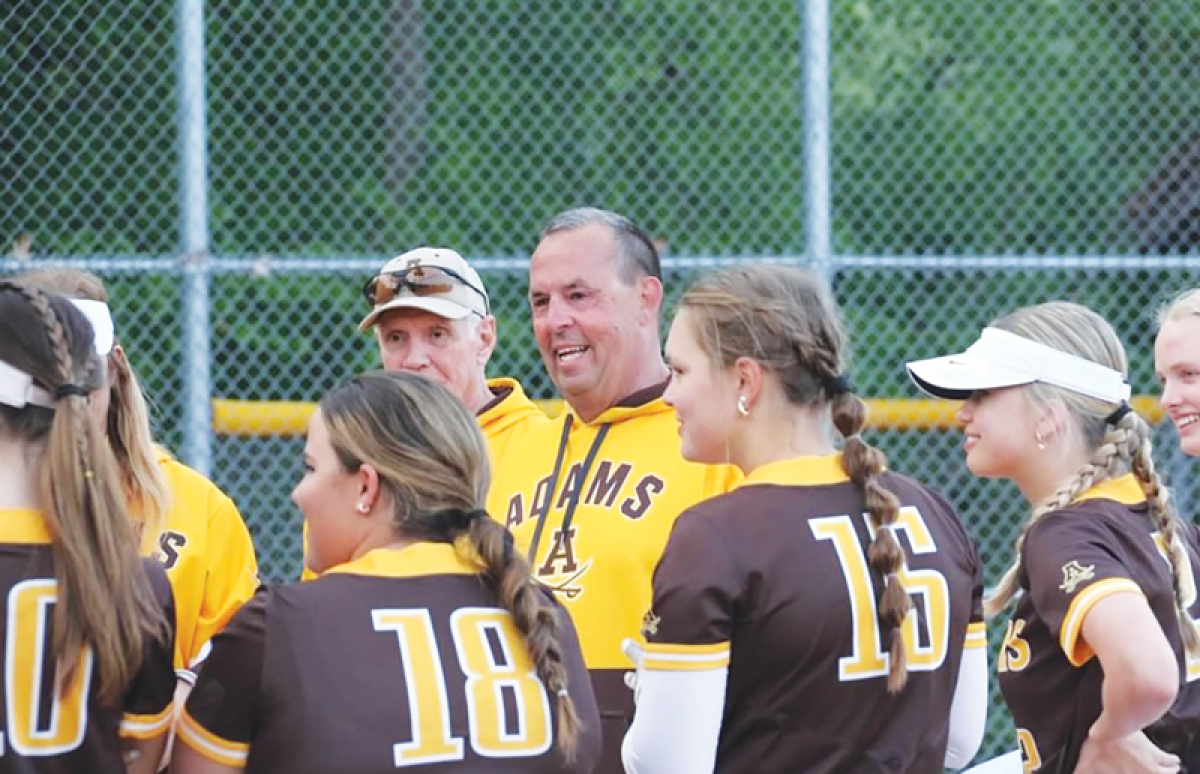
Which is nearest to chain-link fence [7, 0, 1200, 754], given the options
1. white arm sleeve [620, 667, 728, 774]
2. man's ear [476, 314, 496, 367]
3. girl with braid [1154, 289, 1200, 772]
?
man's ear [476, 314, 496, 367]

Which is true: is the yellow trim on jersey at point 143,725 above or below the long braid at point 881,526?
below

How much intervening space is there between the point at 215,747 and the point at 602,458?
159 cm

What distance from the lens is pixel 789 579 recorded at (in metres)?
2.90

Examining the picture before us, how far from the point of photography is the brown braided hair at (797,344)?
120 inches

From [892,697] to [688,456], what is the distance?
560 millimetres

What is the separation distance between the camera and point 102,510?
8.50 feet

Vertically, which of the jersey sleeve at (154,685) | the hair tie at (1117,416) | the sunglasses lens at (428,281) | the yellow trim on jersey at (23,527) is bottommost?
the jersey sleeve at (154,685)

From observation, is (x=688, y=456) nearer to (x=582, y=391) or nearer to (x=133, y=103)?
(x=582, y=391)

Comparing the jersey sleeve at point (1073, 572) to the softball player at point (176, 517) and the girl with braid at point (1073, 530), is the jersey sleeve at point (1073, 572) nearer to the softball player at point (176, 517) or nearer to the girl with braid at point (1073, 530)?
the girl with braid at point (1073, 530)

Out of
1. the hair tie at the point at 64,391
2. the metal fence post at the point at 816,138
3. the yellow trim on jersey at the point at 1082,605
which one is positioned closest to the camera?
the hair tie at the point at 64,391

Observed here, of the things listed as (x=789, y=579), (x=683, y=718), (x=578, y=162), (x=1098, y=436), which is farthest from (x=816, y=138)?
(x=683, y=718)

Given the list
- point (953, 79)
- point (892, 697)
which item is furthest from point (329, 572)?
point (953, 79)

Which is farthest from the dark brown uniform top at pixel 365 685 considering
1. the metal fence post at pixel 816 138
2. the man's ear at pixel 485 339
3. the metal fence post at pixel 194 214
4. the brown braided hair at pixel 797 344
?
the metal fence post at pixel 816 138

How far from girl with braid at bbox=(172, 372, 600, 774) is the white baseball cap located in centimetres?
156
